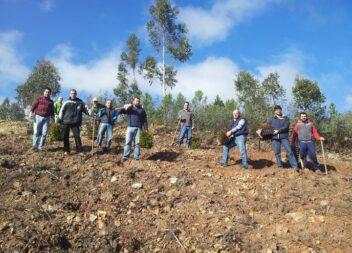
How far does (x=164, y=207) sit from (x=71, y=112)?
4.06 metres

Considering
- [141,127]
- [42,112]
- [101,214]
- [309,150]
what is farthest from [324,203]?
[42,112]

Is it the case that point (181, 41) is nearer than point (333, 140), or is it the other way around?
point (333, 140)

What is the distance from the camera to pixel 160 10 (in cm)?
2169

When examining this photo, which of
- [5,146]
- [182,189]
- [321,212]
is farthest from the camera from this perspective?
[5,146]

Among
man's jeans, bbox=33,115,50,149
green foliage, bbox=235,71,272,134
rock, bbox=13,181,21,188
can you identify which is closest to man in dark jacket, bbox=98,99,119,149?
man's jeans, bbox=33,115,50,149

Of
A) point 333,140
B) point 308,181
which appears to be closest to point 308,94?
point 333,140

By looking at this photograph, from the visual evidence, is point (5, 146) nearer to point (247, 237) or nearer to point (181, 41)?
point (247, 237)

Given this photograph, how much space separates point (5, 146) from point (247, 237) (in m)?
8.23

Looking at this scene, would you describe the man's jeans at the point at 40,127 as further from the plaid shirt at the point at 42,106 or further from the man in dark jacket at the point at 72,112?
the man in dark jacket at the point at 72,112

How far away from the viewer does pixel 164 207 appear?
749cm

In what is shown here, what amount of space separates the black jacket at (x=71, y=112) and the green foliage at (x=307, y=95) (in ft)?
51.5

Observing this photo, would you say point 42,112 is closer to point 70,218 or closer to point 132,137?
point 132,137

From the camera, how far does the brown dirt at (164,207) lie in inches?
246

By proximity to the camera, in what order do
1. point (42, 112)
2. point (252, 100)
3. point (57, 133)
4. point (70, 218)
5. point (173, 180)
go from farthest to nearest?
point (252, 100)
point (57, 133)
point (42, 112)
point (173, 180)
point (70, 218)
